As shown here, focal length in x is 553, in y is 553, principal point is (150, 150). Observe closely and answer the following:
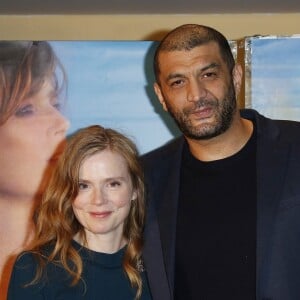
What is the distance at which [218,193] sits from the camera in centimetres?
160

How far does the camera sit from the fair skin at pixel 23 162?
2186 millimetres

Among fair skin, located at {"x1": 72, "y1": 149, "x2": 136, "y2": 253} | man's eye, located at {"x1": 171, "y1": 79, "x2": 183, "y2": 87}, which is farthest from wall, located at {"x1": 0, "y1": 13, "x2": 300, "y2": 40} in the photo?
fair skin, located at {"x1": 72, "y1": 149, "x2": 136, "y2": 253}

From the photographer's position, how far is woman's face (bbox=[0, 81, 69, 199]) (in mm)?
2186

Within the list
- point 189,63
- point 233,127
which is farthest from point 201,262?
point 189,63

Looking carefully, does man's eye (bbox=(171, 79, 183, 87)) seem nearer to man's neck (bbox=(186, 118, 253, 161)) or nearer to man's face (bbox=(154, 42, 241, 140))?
man's face (bbox=(154, 42, 241, 140))

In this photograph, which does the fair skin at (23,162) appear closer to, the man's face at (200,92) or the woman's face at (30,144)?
the woman's face at (30,144)

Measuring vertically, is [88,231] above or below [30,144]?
below

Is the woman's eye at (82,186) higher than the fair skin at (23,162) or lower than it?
lower

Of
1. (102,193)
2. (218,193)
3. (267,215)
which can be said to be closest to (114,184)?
(102,193)

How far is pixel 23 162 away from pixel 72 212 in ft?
2.20

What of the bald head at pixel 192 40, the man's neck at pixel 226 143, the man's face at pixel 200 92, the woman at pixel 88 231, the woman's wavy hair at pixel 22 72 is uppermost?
the woman's wavy hair at pixel 22 72

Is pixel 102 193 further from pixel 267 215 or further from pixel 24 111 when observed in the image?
pixel 24 111

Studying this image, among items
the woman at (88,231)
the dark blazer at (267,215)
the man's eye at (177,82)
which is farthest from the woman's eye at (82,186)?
the man's eye at (177,82)

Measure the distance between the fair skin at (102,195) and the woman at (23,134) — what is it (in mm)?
701
